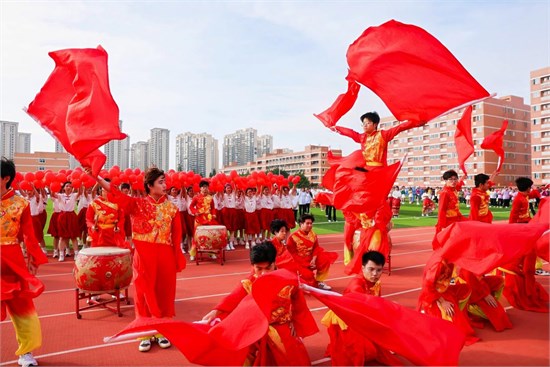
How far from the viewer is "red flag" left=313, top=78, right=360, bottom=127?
5711 mm

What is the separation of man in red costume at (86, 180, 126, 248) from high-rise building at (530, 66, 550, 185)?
A: 58034mm

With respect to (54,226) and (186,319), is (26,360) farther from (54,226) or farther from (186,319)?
(54,226)

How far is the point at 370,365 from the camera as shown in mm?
3838

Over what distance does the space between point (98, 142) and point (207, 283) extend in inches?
174

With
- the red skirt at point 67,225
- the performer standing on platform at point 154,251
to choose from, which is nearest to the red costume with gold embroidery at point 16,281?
the performer standing on platform at point 154,251

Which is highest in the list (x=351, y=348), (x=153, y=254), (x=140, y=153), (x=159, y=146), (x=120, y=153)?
(x=159, y=146)

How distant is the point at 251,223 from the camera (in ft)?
39.9

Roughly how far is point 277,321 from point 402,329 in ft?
3.71

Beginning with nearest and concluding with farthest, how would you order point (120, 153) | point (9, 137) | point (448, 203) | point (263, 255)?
point (263, 255), point (448, 203), point (9, 137), point (120, 153)

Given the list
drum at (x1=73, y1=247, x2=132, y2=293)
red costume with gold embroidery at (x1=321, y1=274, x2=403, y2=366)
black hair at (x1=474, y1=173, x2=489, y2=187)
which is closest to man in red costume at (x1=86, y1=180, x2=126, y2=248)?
drum at (x1=73, y1=247, x2=132, y2=293)

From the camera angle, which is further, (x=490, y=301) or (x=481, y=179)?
(x=481, y=179)

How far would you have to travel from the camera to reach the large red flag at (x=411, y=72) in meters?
4.18

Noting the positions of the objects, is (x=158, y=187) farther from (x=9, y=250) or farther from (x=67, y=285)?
(x=67, y=285)

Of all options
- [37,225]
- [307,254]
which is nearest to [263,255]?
[307,254]
